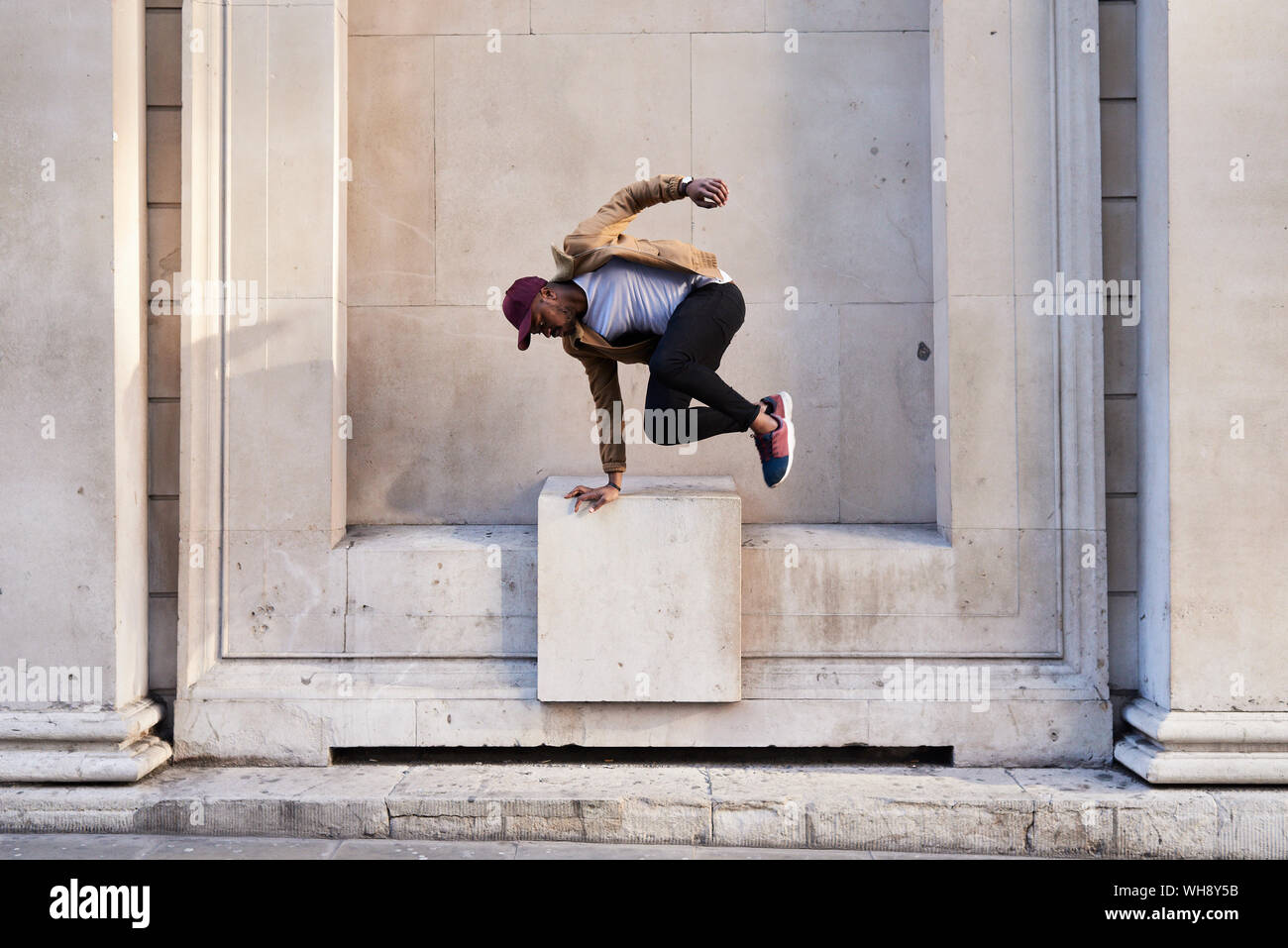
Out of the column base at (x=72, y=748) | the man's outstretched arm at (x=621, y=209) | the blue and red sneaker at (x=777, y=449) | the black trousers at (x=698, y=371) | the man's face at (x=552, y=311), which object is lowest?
the column base at (x=72, y=748)

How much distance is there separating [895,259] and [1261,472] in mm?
2259

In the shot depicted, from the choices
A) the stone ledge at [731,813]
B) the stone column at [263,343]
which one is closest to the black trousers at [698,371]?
the stone ledge at [731,813]

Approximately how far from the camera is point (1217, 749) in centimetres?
520

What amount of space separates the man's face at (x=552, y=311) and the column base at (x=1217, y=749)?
3496 mm

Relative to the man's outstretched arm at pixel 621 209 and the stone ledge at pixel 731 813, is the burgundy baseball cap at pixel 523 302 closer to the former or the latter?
the man's outstretched arm at pixel 621 209

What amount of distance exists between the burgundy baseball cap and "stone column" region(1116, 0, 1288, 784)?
314cm

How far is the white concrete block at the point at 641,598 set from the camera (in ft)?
17.9

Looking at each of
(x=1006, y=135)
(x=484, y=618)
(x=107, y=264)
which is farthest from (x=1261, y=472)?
(x=107, y=264)

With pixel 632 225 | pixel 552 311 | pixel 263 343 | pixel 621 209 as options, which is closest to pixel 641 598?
pixel 552 311

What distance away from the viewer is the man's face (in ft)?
16.8

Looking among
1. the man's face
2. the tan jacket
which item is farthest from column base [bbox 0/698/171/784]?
the man's face

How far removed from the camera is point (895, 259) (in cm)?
633

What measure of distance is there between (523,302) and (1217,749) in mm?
3989

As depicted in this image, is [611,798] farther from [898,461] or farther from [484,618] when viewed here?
[898,461]
